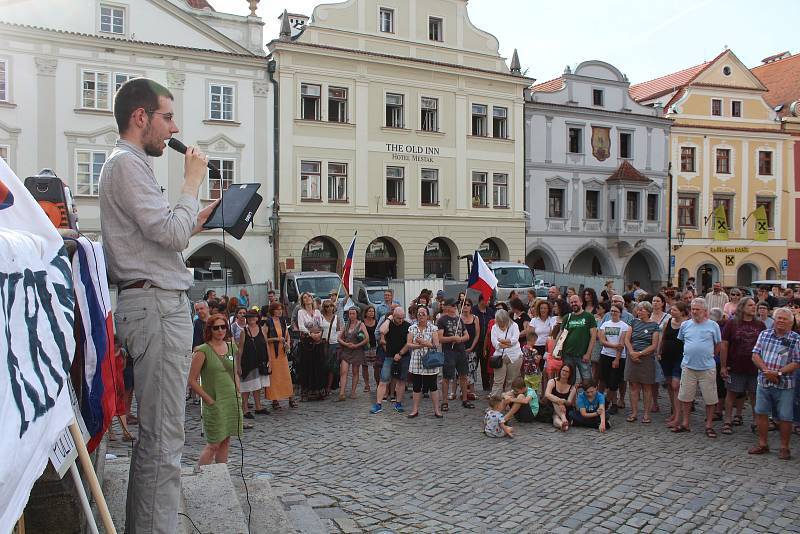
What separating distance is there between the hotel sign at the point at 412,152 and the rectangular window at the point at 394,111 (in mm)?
876

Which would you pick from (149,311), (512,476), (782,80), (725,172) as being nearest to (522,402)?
(512,476)

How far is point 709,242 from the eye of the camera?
117ft

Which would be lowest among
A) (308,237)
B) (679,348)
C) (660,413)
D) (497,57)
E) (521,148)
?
(660,413)

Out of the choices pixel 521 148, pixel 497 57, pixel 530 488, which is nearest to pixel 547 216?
pixel 521 148

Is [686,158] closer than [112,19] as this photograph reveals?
No

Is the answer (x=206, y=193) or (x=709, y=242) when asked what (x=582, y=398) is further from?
(x=709, y=242)

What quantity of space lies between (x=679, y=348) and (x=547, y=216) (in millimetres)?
22936

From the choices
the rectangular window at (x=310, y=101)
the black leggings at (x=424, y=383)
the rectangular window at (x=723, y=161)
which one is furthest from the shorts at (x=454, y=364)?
the rectangular window at (x=723, y=161)

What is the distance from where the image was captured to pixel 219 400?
711 centimetres

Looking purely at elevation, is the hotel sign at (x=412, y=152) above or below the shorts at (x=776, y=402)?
above

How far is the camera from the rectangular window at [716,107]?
36062 mm

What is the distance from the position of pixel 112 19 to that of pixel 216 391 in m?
21.0

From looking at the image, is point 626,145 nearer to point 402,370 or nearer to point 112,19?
point 112,19

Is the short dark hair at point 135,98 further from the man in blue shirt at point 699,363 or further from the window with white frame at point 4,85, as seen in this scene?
the window with white frame at point 4,85
